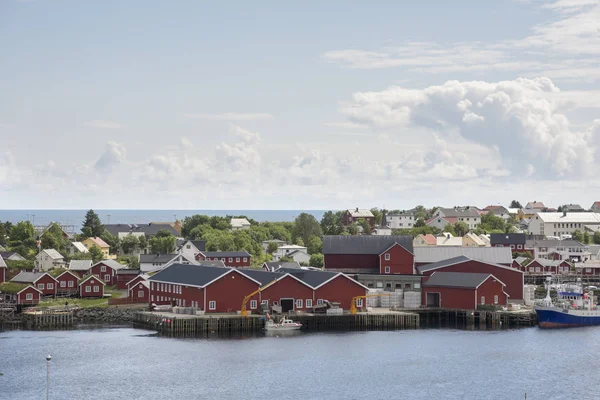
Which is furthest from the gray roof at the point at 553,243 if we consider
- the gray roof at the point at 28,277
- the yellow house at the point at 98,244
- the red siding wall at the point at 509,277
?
the gray roof at the point at 28,277

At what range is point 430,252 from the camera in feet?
291

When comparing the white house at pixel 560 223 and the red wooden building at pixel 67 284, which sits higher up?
the white house at pixel 560 223

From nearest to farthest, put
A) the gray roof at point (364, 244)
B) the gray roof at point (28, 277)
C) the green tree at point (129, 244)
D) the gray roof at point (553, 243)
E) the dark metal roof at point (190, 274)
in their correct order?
1. the dark metal roof at point (190, 274)
2. the gray roof at point (28, 277)
3. the gray roof at point (364, 244)
4. the gray roof at point (553, 243)
5. the green tree at point (129, 244)

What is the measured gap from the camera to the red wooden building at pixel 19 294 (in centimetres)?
7912

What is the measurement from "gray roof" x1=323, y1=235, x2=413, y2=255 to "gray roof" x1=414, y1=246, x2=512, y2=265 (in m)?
2.79

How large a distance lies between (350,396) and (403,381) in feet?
14.9

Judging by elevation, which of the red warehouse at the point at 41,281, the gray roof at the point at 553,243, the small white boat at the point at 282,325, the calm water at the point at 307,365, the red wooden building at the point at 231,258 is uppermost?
the gray roof at the point at 553,243

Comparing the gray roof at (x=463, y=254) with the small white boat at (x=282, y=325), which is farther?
the gray roof at (x=463, y=254)

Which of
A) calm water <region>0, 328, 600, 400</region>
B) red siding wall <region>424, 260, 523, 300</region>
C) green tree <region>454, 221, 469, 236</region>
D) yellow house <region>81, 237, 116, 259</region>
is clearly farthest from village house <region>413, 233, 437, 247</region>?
calm water <region>0, 328, 600, 400</region>

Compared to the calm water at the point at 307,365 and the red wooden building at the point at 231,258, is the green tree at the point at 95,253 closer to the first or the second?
the red wooden building at the point at 231,258

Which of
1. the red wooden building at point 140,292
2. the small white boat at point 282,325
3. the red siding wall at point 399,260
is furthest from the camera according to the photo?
the red siding wall at point 399,260

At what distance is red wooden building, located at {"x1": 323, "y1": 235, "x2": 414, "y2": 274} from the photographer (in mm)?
84625

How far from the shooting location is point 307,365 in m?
53.3

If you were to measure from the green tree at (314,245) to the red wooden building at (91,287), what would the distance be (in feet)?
132
